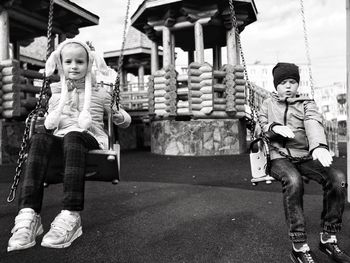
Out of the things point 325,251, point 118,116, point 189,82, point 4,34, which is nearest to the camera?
point 325,251

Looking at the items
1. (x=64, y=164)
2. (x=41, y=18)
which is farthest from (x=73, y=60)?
(x=41, y=18)

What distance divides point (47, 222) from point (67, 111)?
110cm

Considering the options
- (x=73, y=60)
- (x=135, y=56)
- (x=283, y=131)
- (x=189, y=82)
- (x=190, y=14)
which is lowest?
(x=283, y=131)

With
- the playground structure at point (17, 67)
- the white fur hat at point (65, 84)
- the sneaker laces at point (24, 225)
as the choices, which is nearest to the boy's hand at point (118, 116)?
the white fur hat at point (65, 84)

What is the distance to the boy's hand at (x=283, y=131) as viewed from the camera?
2.20 m

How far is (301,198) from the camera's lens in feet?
6.84

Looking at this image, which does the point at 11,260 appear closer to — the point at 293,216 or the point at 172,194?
the point at 293,216

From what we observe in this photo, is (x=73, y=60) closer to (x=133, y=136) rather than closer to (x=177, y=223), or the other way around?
(x=177, y=223)

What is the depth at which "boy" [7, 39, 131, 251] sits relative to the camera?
193cm

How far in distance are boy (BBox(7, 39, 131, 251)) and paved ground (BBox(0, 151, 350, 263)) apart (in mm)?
300

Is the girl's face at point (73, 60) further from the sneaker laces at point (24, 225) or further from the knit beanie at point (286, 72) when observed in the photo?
the knit beanie at point (286, 72)

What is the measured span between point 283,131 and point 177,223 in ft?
4.28

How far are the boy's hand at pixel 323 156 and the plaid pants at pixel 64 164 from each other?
1.48 m

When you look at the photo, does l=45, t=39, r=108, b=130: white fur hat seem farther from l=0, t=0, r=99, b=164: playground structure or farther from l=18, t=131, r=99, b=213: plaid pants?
l=0, t=0, r=99, b=164: playground structure
